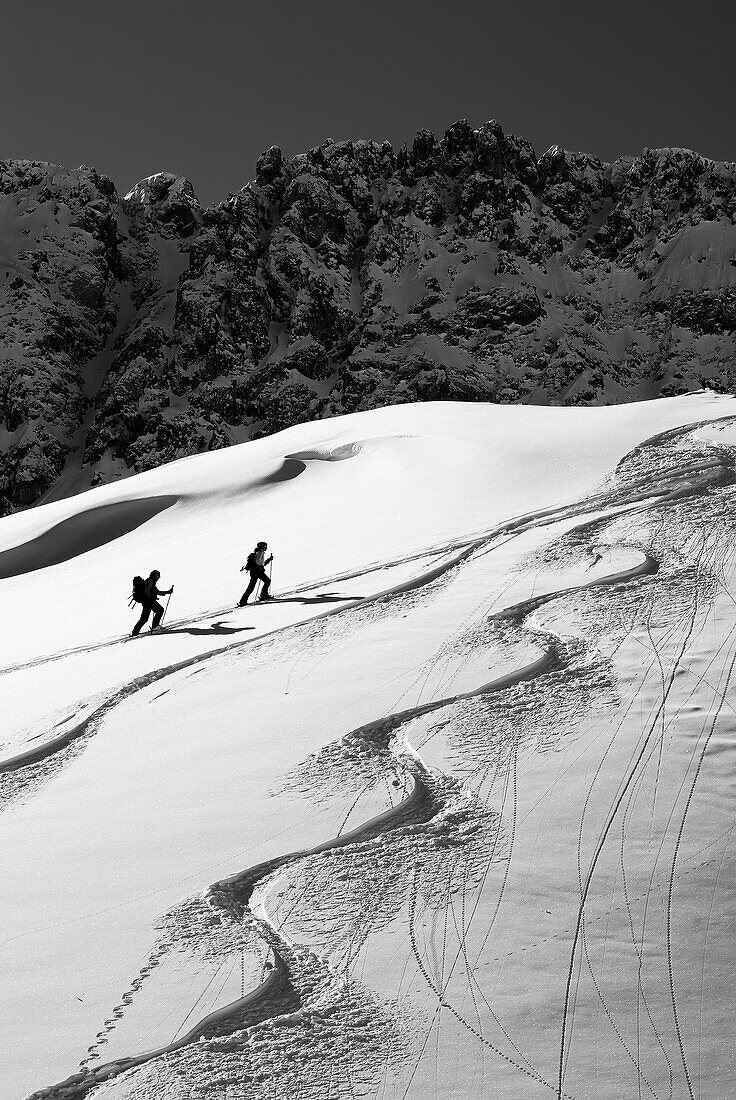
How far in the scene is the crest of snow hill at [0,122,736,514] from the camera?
149000 millimetres

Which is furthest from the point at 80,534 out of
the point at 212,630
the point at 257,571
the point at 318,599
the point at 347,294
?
the point at 347,294

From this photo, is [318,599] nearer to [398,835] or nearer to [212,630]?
[212,630]

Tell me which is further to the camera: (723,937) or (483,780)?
(483,780)

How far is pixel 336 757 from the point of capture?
228 inches

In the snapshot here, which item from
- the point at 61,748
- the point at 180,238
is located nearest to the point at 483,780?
the point at 61,748

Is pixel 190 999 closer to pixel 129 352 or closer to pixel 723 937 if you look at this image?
pixel 723 937

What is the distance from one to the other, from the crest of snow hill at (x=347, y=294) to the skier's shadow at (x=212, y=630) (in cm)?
13594

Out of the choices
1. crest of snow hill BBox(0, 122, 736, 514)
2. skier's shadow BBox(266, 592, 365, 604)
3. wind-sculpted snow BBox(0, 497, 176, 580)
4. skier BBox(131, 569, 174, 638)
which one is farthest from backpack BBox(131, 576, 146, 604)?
crest of snow hill BBox(0, 122, 736, 514)

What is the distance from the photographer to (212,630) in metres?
9.94

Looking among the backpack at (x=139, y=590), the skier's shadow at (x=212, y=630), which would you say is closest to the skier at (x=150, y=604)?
the backpack at (x=139, y=590)

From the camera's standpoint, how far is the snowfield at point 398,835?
11.2 feet

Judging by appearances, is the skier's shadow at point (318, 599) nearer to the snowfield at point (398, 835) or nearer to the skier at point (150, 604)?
the snowfield at point (398, 835)

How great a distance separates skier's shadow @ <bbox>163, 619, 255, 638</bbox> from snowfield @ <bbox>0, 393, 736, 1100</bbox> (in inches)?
2.4

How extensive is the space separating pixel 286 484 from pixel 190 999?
→ 16.2 metres
